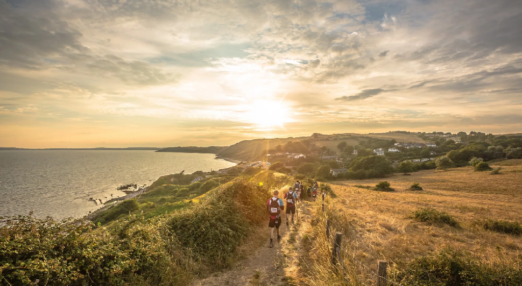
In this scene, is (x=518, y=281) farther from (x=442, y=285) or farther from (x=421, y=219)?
(x=421, y=219)

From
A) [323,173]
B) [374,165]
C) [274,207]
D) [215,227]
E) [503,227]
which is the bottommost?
[323,173]

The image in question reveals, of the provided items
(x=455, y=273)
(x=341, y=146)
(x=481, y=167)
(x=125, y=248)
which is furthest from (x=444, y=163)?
(x=125, y=248)

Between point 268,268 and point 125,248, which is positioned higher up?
point 125,248

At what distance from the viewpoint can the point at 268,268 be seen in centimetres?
827

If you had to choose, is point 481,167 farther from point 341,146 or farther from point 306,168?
point 341,146

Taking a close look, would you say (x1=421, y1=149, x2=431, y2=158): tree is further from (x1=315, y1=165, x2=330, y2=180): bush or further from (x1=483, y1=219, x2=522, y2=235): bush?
(x1=483, y1=219, x2=522, y2=235): bush

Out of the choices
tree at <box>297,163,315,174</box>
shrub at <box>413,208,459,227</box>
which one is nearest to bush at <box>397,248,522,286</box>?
shrub at <box>413,208,459,227</box>

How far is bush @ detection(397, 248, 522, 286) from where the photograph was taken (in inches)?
190

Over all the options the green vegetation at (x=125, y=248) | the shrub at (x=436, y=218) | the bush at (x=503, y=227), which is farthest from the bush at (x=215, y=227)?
the bush at (x=503, y=227)

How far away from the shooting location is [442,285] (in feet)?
16.5

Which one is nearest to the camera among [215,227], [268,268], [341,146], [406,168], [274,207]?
[268,268]

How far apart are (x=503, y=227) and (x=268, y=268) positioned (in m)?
15.9

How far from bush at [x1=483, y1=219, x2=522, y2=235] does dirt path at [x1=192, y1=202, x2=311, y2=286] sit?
509 inches

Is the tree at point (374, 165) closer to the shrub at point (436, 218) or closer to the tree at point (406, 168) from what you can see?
the tree at point (406, 168)
